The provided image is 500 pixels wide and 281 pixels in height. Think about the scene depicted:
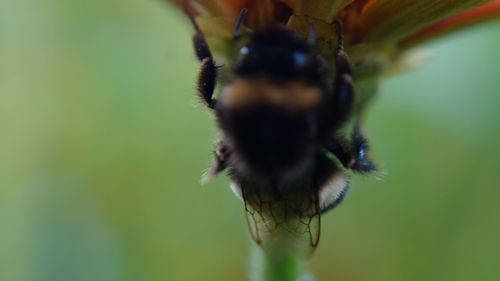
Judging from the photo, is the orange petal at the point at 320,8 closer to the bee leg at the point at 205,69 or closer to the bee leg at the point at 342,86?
the bee leg at the point at 342,86

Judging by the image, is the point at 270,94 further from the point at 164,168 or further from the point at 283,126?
the point at 164,168

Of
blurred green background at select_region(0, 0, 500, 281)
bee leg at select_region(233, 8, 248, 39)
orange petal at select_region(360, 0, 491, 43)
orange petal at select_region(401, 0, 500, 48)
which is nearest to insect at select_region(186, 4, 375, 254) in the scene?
bee leg at select_region(233, 8, 248, 39)

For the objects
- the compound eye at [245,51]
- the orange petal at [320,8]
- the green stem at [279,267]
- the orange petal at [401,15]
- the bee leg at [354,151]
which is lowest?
the green stem at [279,267]

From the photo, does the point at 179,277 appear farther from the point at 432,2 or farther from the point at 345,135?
the point at 432,2

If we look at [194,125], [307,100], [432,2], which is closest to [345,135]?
[307,100]


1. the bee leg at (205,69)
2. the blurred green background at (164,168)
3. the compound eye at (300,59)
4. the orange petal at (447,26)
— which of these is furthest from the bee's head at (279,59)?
the blurred green background at (164,168)

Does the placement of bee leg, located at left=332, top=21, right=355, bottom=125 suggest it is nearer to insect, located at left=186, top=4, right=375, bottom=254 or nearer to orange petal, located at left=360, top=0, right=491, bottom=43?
insect, located at left=186, top=4, right=375, bottom=254
